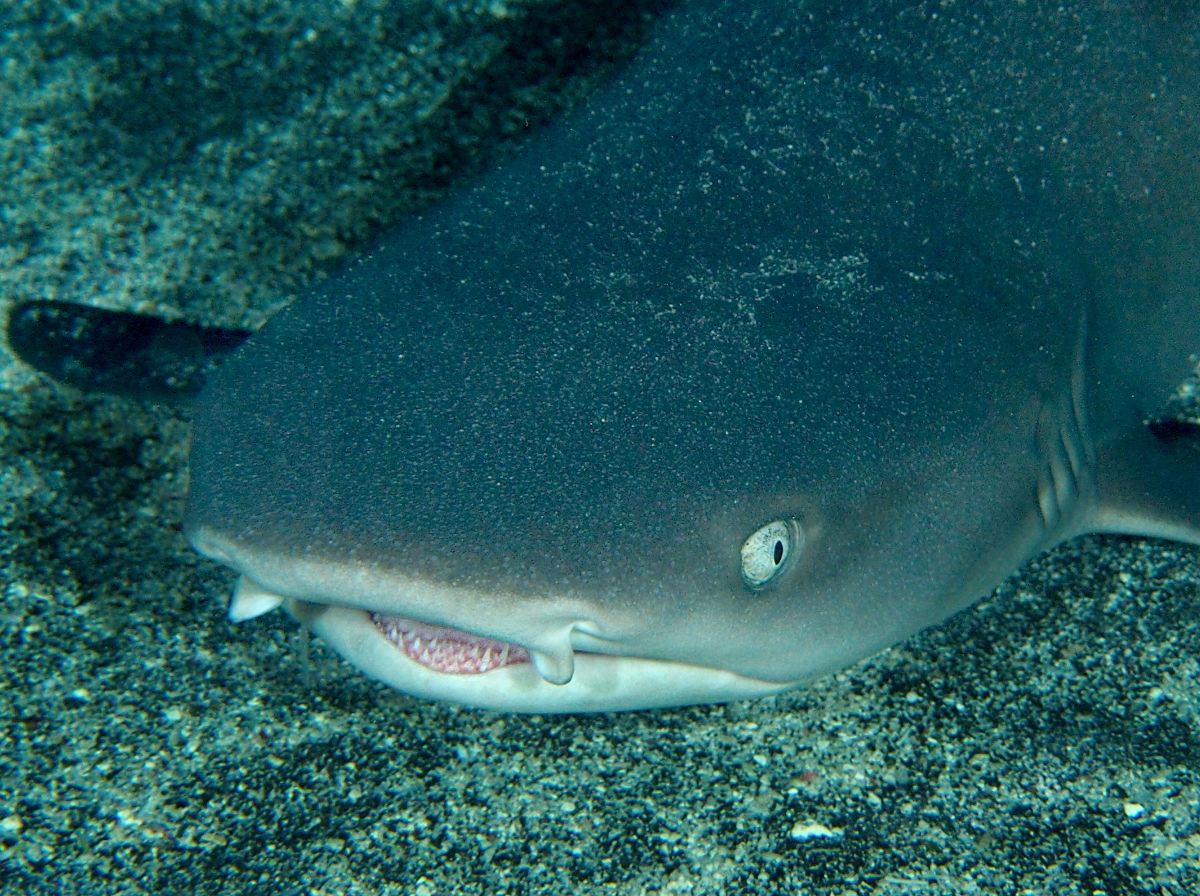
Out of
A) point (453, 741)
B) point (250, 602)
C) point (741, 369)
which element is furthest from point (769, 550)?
point (250, 602)

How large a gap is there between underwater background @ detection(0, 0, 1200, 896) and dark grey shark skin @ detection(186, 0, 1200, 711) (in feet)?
0.66

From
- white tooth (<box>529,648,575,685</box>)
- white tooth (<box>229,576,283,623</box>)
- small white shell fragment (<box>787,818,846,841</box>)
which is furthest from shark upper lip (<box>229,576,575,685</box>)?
small white shell fragment (<box>787,818,846,841</box>)

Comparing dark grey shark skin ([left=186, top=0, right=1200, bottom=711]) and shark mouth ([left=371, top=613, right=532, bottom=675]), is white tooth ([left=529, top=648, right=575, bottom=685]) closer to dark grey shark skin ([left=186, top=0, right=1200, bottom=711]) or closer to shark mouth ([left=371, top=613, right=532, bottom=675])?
dark grey shark skin ([left=186, top=0, right=1200, bottom=711])

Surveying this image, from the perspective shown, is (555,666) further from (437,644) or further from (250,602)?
(250,602)

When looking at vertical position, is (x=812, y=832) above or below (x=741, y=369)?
below

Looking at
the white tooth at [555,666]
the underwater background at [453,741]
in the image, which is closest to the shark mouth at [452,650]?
the white tooth at [555,666]

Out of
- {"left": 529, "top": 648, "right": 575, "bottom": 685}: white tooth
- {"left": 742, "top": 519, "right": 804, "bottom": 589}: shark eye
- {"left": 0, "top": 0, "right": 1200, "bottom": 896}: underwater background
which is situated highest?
{"left": 742, "top": 519, "right": 804, "bottom": 589}: shark eye

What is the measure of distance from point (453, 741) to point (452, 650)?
0.35m

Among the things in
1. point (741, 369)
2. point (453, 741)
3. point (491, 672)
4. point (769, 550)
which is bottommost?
point (453, 741)

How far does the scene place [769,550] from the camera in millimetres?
1717

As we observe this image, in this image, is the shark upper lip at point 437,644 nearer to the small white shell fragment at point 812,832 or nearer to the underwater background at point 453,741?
the underwater background at point 453,741

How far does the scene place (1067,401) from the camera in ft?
7.50

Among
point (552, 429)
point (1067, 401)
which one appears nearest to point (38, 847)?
point (552, 429)

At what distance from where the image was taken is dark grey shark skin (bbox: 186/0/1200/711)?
5.23ft
